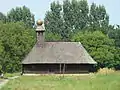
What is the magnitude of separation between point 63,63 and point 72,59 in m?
1.51

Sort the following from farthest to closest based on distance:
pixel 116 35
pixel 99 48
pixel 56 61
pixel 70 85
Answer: pixel 116 35 < pixel 99 48 < pixel 56 61 < pixel 70 85

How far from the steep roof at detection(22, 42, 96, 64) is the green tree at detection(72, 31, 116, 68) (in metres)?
18.0

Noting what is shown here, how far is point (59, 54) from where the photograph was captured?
60.7 m

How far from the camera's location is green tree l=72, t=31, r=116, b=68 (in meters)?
80.9

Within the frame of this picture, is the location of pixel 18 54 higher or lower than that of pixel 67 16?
lower

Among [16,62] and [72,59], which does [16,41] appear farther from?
[72,59]

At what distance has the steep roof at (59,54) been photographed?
59750 mm

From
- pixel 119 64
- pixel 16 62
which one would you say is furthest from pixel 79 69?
pixel 119 64

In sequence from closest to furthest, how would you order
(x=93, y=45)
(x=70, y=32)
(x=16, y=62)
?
(x=16, y=62) → (x=93, y=45) → (x=70, y=32)

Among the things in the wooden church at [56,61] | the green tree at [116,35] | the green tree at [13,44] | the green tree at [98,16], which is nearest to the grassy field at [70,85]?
the wooden church at [56,61]

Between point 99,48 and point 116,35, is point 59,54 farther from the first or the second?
point 116,35

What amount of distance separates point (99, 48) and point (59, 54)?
73.3ft

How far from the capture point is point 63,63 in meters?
59.3

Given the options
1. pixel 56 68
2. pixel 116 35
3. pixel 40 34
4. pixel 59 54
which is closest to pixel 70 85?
pixel 56 68
